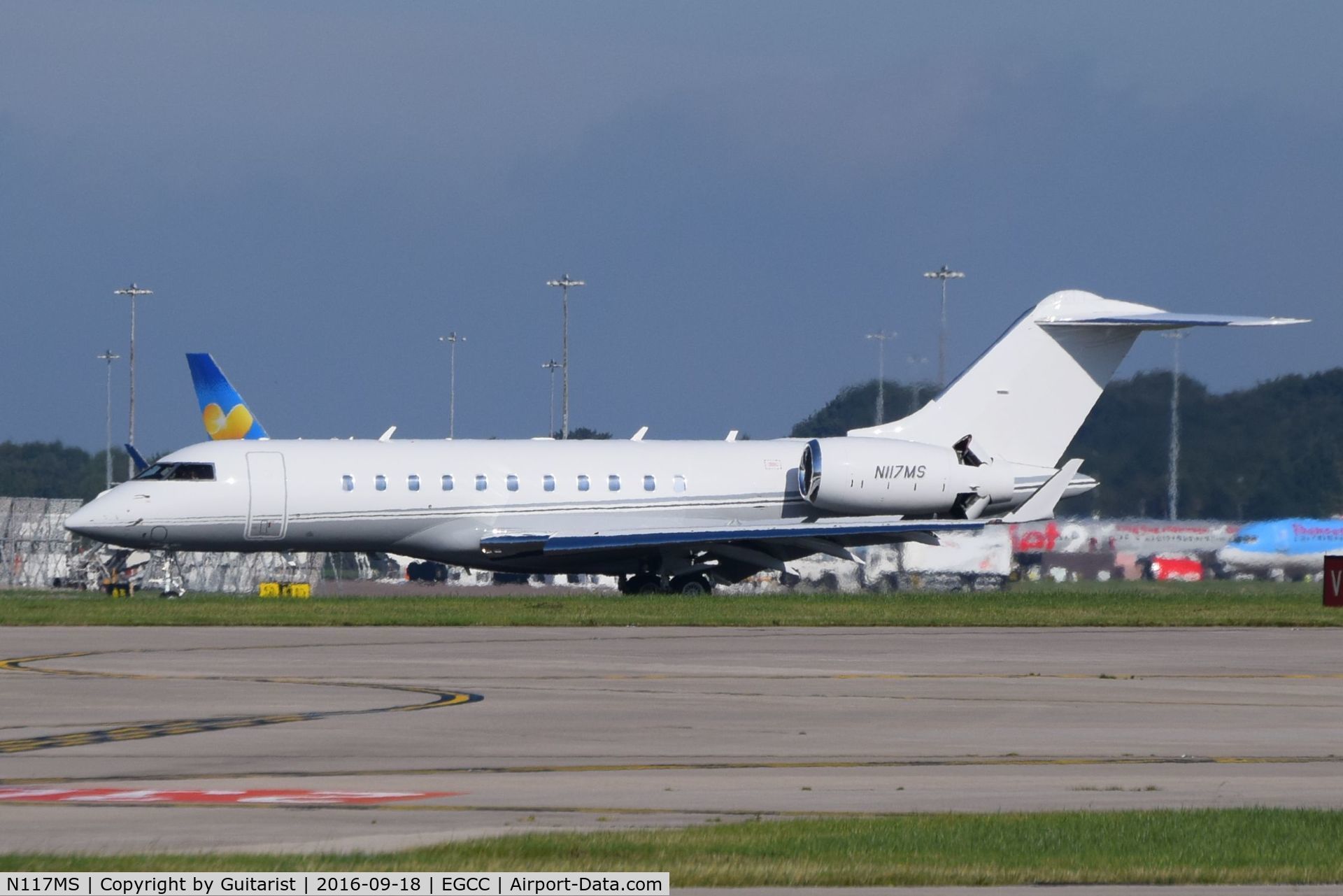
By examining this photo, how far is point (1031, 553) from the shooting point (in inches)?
1897

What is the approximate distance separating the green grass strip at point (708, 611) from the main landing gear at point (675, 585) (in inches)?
44.4

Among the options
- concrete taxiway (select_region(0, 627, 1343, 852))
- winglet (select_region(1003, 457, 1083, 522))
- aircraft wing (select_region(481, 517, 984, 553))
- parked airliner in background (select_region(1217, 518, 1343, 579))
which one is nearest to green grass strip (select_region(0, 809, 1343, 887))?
concrete taxiway (select_region(0, 627, 1343, 852))

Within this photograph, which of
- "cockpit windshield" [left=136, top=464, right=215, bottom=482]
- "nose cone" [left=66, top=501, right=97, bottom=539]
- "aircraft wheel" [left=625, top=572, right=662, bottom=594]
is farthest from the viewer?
"aircraft wheel" [left=625, top=572, right=662, bottom=594]

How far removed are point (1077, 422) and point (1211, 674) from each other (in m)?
23.4

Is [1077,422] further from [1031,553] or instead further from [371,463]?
[371,463]

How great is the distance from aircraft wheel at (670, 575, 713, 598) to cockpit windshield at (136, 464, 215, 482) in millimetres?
10400

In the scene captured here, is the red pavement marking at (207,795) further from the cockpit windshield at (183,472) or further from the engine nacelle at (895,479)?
the engine nacelle at (895,479)

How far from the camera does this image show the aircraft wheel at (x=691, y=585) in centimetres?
4231

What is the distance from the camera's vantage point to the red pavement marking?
12047 mm

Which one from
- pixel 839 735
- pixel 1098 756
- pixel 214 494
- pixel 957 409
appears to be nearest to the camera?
pixel 1098 756

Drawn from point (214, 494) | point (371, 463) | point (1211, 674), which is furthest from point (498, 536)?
point (1211, 674)

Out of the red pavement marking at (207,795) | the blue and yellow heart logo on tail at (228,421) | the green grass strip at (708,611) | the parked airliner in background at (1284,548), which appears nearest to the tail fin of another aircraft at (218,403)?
the blue and yellow heart logo on tail at (228,421)

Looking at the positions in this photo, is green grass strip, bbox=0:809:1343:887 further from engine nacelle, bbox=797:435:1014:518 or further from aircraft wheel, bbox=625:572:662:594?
aircraft wheel, bbox=625:572:662:594

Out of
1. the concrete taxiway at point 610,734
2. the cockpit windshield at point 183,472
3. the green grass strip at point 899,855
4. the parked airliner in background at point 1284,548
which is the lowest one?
the concrete taxiway at point 610,734
